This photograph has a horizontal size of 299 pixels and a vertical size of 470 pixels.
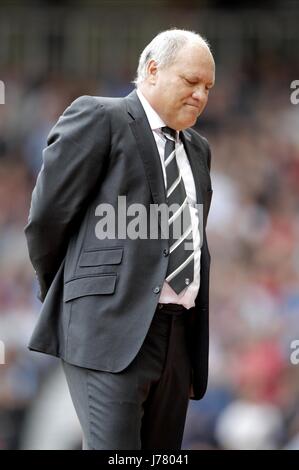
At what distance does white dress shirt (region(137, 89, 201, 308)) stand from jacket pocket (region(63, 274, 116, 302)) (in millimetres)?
167

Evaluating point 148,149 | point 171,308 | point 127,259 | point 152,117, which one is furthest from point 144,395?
point 152,117

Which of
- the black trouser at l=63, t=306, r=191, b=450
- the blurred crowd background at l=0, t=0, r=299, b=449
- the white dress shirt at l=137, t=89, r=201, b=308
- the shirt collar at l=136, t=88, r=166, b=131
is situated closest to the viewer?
the black trouser at l=63, t=306, r=191, b=450

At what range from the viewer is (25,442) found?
23.8 feet

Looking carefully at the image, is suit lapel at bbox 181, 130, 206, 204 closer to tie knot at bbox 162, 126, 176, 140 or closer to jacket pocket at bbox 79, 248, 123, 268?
tie knot at bbox 162, 126, 176, 140

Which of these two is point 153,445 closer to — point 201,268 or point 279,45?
point 201,268

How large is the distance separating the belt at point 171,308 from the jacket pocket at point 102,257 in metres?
0.20

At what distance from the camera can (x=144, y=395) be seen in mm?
3445

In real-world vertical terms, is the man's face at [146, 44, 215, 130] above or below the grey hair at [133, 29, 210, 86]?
below

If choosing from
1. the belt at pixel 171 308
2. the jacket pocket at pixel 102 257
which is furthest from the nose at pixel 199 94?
the belt at pixel 171 308

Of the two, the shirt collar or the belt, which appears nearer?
the belt

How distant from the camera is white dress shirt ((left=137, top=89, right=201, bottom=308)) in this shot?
3482 millimetres

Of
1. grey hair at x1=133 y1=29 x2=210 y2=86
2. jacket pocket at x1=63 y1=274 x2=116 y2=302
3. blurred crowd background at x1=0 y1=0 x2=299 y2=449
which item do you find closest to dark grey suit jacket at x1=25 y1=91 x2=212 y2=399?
jacket pocket at x1=63 y1=274 x2=116 y2=302

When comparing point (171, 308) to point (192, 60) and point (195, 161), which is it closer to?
point (195, 161)

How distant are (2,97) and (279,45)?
2.49 meters
